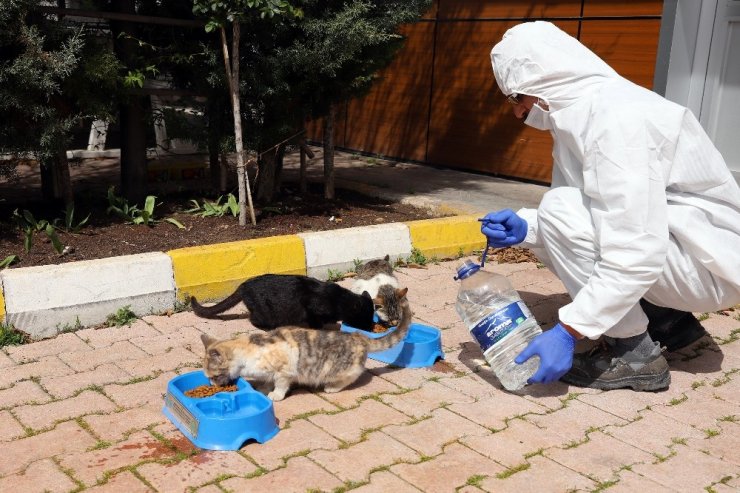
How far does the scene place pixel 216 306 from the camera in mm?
4949

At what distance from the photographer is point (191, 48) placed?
21.5 ft

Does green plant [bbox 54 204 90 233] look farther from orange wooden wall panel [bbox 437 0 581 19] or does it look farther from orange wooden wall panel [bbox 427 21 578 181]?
orange wooden wall panel [bbox 437 0 581 19]

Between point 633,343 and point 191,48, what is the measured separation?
4.38 meters

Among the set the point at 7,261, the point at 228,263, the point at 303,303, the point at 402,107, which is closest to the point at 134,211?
the point at 7,261

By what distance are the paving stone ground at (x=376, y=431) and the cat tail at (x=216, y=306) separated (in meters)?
0.17

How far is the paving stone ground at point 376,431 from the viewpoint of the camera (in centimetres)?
326

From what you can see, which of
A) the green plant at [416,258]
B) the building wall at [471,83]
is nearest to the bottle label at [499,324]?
the green plant at [416,258]

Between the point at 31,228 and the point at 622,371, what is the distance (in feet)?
14.5

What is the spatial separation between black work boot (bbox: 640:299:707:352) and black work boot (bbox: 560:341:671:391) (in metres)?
0.38

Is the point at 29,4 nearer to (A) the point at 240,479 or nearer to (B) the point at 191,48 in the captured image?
(B) the point at 191,48

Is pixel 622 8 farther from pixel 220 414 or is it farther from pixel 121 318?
pixel 220 414

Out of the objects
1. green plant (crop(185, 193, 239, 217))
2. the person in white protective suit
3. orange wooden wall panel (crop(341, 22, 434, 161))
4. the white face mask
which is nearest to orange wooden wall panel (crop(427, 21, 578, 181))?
orange wooden wall panel (crop(341, 22, 434, 161))

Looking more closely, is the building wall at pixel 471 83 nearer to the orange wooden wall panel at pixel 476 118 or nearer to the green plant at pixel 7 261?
the orange wooden wall panel at pixel 476 118

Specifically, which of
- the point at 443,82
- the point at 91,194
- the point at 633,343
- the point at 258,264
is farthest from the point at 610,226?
the point at 443,82
